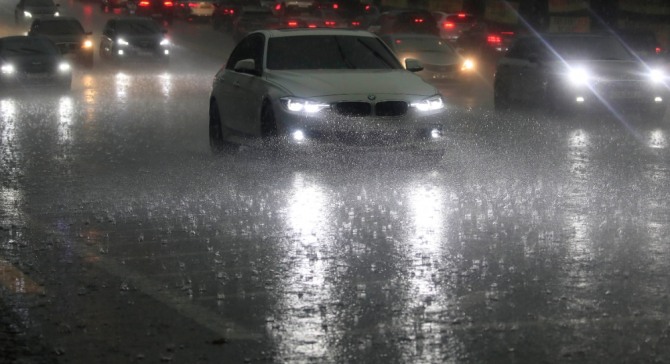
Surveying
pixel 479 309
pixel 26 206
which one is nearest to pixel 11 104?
pixel 26 206

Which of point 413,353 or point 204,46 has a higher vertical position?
point 413,353

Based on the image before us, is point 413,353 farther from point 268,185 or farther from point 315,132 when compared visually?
point 315,132

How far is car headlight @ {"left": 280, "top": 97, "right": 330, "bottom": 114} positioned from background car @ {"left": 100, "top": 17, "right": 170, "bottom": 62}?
1004 inches

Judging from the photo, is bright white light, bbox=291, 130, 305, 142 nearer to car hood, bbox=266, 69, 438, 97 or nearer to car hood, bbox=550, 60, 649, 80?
car hood, bbox=266, 69, 438, 97

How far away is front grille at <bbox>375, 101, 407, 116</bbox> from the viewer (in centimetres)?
1396

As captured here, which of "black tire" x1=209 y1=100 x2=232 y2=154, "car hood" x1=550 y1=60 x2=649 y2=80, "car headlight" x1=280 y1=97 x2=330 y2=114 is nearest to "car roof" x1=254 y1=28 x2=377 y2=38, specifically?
"black tire" x1=209 y1=100 x2=232 y2=154

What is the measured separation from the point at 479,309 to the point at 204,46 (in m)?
43.6

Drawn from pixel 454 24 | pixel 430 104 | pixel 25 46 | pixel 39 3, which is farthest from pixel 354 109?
pixel 39 3

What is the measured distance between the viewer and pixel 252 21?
52469mm

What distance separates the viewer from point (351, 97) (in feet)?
45.4

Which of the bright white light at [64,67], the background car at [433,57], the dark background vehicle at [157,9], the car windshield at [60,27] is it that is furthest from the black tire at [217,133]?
the dark background vehicle at [157,9]

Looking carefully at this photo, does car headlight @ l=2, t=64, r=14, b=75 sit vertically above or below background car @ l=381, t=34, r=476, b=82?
below

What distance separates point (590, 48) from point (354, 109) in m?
9.14

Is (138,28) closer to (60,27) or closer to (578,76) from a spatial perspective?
(60,27)
